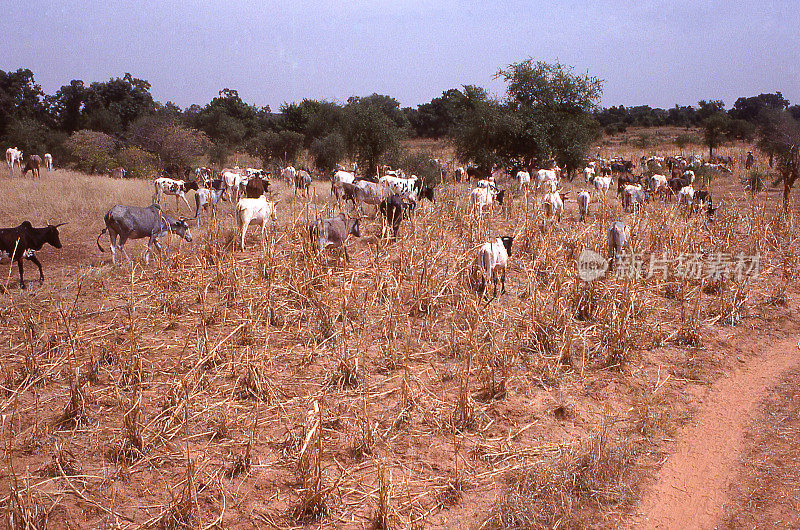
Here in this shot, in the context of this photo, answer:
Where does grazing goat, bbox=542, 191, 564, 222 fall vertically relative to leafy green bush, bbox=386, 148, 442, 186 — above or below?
below

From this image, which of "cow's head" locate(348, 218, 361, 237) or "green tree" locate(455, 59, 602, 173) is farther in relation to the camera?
"green tree" locate(455, 59, 602, 173)

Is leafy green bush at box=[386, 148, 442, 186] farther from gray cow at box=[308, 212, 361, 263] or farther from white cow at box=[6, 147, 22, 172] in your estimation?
white cow at box=[6, 147, 22, 172]

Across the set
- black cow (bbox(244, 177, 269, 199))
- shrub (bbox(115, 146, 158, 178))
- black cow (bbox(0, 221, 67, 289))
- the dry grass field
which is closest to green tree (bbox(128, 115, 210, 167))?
shrub (bbox(115, 146, 158, 178))

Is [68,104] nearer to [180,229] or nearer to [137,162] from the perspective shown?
[137,162]

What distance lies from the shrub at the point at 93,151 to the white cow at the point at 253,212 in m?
17.2

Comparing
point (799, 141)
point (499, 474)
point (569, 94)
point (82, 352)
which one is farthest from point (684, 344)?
point (569, 94)

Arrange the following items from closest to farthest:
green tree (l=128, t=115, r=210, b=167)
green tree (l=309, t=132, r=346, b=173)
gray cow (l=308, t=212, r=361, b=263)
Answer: gray cow (l=308, t=212, r=361, b=263)
green tree (l=309, t=132, r=346, b=173)
green tree (l=128, t=115, r=210, b=167)

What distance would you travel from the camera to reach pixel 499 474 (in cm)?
444

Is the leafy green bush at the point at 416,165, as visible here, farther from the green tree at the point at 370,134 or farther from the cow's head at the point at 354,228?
the cow's head at the point at 354,228

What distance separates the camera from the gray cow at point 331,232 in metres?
8.90

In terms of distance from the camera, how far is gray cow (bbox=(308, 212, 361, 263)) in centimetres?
890

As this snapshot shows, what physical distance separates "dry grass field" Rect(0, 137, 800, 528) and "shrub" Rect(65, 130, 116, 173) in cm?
1633

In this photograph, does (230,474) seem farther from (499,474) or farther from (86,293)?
(86,293)

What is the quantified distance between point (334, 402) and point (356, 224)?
17.3 feet
